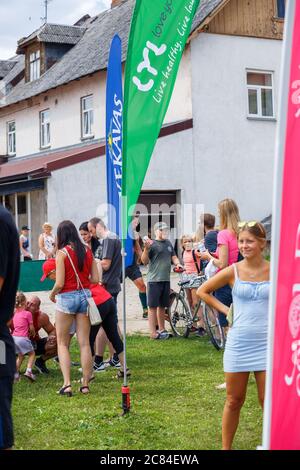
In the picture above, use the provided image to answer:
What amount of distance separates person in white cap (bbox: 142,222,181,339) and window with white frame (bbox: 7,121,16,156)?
25382mm

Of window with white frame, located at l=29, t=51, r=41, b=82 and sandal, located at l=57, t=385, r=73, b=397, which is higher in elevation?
window with white frame, located at l=29, t=51, r=41, b=82

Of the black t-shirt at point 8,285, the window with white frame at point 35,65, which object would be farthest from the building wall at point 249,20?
the black t-shirt at point 8,285

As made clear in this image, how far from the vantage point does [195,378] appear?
30.7 ft

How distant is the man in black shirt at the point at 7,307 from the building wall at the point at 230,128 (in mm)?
22472

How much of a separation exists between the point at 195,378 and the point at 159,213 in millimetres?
17390

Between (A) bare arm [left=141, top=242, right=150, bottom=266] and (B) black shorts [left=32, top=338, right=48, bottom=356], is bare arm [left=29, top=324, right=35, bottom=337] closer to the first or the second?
(B) black shorts [left=32, top=338, right=48, bottom=356]

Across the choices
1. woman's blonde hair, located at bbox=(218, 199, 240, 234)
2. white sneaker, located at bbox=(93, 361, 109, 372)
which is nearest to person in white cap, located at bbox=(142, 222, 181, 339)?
white sneaker, located at bbox=(93, 361, 109, 372)

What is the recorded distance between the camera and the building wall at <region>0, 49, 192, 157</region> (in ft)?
87.5

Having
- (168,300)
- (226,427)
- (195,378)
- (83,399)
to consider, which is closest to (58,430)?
(83,399)

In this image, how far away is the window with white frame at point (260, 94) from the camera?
2783 centimetres

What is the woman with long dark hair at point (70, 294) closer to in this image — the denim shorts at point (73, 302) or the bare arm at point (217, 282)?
the denim shorts at point (73, 302)

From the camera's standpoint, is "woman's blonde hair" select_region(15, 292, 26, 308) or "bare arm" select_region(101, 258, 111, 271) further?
"bare arm" select_region(101, 258, 111, 271)

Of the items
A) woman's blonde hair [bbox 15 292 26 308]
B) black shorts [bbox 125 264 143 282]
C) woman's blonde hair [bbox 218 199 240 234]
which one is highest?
woman's blonde hair [bbox 218 199 240 234]
